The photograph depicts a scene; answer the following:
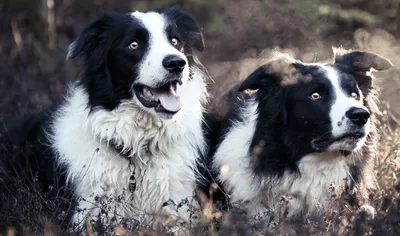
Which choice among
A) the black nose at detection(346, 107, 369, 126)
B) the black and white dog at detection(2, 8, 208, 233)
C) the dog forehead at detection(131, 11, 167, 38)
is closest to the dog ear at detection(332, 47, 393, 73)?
the black nose at detection(346, 107, 369, 126)

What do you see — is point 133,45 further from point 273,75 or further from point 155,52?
point 273,75

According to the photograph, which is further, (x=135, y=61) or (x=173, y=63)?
(x=135, y=61)

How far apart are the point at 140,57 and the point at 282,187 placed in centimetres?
152

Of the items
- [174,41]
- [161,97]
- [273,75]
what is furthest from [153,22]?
[273,75]

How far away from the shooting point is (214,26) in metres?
11.0

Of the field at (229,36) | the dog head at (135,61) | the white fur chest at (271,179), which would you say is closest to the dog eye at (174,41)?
the dog head at (135,61)

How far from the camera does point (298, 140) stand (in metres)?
5.46

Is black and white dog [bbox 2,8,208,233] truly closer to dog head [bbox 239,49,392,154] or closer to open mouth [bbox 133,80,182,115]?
open mouth [bbox 133,80,182,115]

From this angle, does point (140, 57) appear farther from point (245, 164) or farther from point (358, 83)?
point (358, 83)

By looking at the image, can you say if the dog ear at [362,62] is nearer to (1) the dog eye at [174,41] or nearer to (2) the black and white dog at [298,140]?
(2) the black and white dog at [298,140]

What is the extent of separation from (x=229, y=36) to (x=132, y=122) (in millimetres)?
5729

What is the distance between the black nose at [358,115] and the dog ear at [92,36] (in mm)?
2013

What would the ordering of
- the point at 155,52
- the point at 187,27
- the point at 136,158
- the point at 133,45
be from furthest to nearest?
the point at 187,27 < the point at 136,158 < the point at 133,45 < the point at 155,52

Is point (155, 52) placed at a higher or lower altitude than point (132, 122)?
higher
